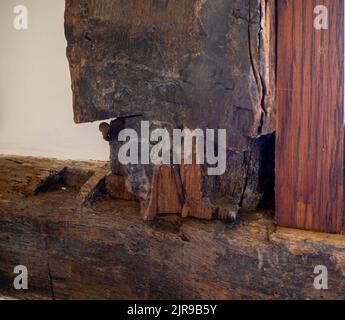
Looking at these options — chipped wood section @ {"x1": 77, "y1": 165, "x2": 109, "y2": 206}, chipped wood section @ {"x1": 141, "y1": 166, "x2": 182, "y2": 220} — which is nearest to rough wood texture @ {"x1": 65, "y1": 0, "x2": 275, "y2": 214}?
chipped wood section @ {"x1": 141, "y1": 166, "x2": 182, "y2": 220}

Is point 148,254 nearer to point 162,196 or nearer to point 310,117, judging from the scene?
point 162,196

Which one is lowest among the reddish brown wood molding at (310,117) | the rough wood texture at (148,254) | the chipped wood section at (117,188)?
the rough wood texture at (148,254)

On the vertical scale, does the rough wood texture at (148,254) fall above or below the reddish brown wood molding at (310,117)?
below

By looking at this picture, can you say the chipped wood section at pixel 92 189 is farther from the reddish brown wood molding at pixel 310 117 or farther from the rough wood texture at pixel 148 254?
the reddish brown wood molding at pixel 310 117

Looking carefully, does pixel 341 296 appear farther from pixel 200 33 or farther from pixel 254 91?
pixel 200 33

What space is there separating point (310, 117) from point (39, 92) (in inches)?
64.6

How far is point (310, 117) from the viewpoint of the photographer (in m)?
1.08

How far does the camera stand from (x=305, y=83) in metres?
1.07

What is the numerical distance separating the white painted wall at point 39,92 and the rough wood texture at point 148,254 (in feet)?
2.40

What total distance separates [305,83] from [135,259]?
693mm

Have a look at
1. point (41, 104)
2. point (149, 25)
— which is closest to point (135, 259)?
point (149, 25)

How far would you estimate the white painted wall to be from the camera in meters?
2.18

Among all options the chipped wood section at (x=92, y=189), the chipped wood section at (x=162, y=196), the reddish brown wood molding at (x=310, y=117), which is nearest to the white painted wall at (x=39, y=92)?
the chipped wood section at (x=92, y=189)

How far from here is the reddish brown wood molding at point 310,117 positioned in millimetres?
1041
